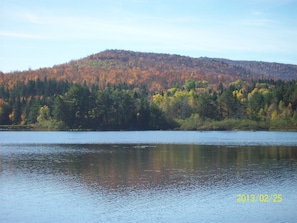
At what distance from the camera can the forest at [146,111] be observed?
118 metres

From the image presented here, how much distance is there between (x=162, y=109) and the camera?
130m

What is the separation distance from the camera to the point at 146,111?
124 metres

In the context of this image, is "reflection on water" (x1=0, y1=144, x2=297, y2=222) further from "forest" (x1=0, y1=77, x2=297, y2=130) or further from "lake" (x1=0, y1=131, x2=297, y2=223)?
"forest" (x1=0, y1=77, x2=297, y2=130)

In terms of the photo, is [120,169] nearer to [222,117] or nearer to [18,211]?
→ [18,211]

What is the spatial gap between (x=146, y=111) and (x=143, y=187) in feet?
→ 308

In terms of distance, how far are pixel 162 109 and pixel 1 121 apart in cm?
4422
